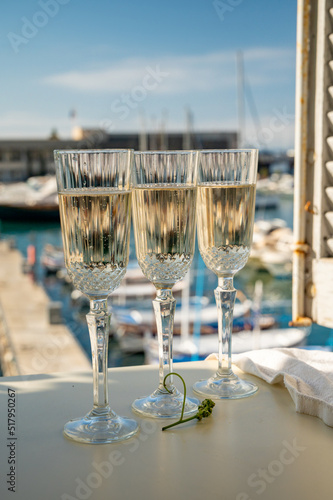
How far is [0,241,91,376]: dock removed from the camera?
41.5 ft

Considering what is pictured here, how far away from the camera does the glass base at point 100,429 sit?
3.39 ft

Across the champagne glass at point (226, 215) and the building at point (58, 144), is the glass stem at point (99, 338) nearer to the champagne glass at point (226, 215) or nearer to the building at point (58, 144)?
the champagne glass at point (226, 215)

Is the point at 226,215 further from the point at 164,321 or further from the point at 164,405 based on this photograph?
the point at 164,405

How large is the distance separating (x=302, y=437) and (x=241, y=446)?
0.11 meters

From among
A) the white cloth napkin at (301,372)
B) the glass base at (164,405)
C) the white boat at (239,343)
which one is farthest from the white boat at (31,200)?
the glass base at (164,405)

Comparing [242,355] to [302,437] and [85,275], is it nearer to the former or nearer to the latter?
[302,437]

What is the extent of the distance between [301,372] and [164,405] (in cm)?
29

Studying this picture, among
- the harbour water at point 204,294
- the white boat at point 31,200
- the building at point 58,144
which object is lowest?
the harbour water at point 204,294

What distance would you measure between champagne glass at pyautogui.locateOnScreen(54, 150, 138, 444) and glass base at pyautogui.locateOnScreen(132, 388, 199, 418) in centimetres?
10

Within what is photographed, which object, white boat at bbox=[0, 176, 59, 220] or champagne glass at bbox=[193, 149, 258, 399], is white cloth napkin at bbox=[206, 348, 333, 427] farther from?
white boat at bbox=[0, 176, 59, 220]

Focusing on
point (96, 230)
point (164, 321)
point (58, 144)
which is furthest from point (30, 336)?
point (58, 144)

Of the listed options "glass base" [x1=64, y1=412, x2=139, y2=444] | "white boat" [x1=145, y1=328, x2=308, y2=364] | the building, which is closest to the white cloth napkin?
"glass base" [x1=64, y1=412, x2=139, y2=444]

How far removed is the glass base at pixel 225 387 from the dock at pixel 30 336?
940 centimetres

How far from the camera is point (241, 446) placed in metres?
1.01
